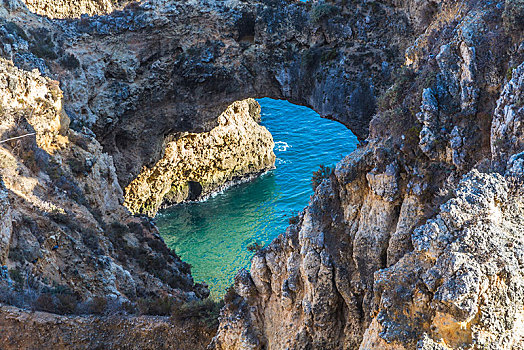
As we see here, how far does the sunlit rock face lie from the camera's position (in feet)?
139

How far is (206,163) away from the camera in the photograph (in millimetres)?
45000

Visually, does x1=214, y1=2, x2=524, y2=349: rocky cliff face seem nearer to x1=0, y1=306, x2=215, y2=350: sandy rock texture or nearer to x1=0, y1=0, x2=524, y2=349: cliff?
x1=0, y1=0, x2=524, y2=349: cliff

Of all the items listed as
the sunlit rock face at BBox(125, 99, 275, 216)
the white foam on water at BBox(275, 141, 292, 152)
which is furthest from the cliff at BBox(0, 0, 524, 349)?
the white foam on water at BBox(275, 141, 292, 152)

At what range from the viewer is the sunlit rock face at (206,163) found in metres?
42.2

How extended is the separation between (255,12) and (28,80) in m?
15.5

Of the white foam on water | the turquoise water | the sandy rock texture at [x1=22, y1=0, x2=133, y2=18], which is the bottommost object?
the turquoise water

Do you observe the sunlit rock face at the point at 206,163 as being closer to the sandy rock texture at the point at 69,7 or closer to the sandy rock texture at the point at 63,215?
the sandy rock texture at the point at 69,7

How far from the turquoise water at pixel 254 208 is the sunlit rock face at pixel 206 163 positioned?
0.98 m

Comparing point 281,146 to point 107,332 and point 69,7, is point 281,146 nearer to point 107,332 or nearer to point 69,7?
point 69,7

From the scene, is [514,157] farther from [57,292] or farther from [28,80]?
[28,80]

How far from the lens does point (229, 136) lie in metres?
45.6

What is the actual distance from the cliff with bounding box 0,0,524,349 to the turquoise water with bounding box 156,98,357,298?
7.27 m

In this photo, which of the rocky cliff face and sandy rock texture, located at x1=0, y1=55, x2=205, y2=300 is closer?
the rocky cliff face

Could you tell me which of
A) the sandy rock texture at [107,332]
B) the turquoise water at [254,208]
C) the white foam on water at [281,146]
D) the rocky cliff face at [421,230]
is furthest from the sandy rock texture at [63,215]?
the white foam on water at [281,146]
